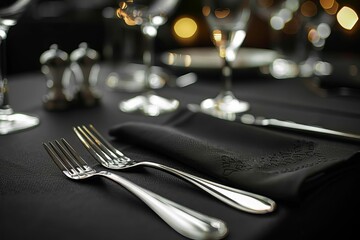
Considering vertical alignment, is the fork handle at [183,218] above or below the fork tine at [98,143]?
below

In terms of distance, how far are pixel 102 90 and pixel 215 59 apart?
32 cm

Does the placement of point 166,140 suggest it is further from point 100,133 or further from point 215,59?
point 215,59

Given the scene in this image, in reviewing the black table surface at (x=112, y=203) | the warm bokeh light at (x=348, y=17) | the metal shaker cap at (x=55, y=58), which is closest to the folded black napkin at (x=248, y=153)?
the black table surface at (x=112, y=203)

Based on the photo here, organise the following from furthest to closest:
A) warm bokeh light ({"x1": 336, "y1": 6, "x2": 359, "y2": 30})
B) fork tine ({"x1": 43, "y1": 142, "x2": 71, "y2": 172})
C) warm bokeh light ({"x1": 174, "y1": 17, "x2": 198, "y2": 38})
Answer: warm bokeh light ({"x1": 174, "y1": 17, "x2": 198, "y2": 38}), warm bokeh light ({"x1": 336, "y1": 6, "x2": 359, "y2": 30}), fork tine ({"x1": 43, "y1": 142, "x2": 71, "y2": 172})

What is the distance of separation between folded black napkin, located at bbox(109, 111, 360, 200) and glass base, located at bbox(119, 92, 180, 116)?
0.40 feet

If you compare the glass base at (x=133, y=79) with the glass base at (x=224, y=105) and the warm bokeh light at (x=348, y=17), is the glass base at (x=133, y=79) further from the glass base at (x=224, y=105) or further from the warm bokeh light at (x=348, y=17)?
the warm bokeh light at (x=348, y=17)

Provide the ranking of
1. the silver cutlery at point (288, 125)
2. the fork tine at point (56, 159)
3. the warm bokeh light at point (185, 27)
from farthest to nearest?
the warm bokeh light at point (185, 27)
the silver cutlery at point (288, 125)
the fork tine at point (56, 159)

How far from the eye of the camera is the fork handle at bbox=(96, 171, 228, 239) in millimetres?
336

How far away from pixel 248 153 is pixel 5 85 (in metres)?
0.41

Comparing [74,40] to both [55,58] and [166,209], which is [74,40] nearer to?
[55,58]

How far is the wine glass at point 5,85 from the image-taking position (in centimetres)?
64

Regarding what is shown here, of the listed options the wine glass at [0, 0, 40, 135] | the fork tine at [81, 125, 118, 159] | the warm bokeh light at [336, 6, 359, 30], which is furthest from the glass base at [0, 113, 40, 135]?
the warm bokeh light at [336, 6, 359, 30]

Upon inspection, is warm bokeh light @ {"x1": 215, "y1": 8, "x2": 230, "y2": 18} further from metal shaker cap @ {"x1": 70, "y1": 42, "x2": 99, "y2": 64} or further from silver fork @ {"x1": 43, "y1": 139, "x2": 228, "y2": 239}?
silver fork @ {"x1": 43, "y1": 139, "x2": 228, "y2": 239}

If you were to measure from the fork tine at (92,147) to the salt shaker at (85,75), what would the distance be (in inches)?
6.8
